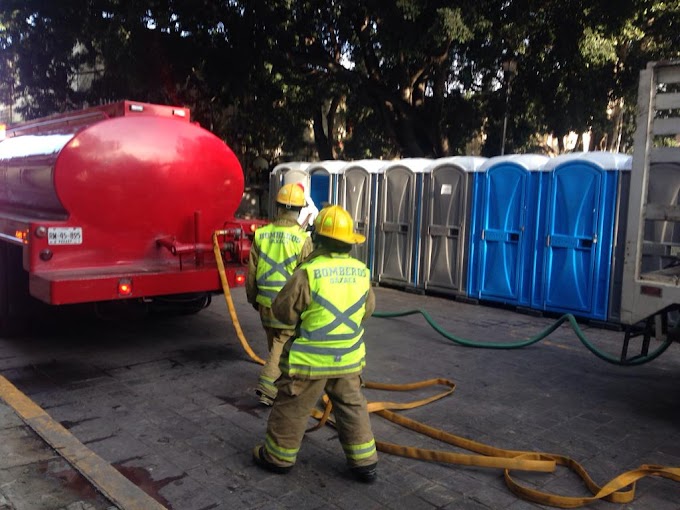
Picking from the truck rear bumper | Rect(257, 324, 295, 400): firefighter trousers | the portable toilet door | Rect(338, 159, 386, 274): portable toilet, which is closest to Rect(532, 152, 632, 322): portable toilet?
the portable toilet door

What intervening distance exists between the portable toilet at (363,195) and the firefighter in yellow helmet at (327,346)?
731cm

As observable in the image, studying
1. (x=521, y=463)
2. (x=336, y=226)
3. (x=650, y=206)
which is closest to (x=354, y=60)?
(x=650, y=206)

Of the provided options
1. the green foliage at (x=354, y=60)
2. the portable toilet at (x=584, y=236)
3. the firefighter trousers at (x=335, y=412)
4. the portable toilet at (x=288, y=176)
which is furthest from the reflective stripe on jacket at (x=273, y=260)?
the green foliage at (x=354, y=60)

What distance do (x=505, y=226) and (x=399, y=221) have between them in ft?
6.48

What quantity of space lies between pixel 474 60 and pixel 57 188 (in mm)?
10464

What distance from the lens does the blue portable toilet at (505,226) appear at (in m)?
8.88

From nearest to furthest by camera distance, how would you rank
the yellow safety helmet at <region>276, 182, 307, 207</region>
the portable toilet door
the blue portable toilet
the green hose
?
the yellow safety helmet at <region>276, 182, 307, 207</region>, the green hose, the blue portable toilet, the portable toilet door

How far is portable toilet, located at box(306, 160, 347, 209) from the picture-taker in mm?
11500

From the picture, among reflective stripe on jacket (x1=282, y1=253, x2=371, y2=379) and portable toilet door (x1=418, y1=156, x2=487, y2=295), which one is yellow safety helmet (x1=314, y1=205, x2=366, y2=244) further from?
portable toilet door (x1=418, y1=156, x2=487, y2=295)

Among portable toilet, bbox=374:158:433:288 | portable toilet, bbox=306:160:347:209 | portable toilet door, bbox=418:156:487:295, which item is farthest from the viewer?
portable toilet, bbox=306:160:347:209

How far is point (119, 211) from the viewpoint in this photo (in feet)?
18.8

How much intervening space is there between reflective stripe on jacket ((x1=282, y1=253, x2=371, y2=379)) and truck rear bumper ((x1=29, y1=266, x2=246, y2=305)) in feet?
7.87

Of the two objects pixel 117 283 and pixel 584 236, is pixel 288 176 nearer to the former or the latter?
pixel 584 236

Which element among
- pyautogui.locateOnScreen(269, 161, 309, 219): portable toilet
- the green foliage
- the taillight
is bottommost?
the taillight
